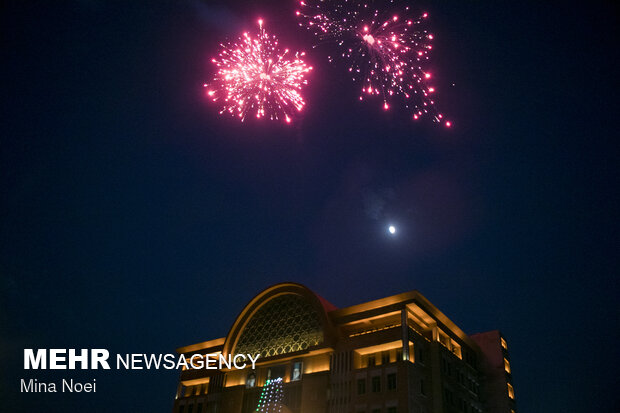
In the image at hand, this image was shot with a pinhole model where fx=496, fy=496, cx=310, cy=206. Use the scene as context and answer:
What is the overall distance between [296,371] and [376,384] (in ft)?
28.7

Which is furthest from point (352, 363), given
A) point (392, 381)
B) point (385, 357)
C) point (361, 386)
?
point (392, 381)

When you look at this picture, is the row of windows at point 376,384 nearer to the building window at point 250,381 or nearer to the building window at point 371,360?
the building window at point 371,360

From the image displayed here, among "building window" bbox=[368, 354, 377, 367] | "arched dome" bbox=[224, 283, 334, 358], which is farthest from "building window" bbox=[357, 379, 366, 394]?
"arched dome" bbox=[224, 283, 334, 358]

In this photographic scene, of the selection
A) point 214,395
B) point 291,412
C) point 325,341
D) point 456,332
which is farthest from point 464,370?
point 214,395

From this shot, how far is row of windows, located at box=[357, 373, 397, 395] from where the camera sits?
39719mm

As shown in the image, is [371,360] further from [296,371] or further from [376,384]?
[296,371]

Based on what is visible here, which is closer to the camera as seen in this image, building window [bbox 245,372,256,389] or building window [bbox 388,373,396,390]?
building window [bbox 388,373,396,390]

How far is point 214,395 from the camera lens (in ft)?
167

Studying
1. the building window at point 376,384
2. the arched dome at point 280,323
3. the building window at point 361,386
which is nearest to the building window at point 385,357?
Answer: the building window at point 376,384

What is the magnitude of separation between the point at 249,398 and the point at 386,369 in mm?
15226

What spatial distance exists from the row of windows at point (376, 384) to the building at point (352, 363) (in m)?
0.08

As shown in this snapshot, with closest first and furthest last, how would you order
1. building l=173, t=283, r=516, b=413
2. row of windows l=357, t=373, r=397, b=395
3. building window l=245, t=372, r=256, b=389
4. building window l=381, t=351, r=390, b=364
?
row of windows l=357, t=373, r=397, b=395
building l=173, t=283, r=516, b=413
building window l=381, t=351, r=390, b=364
building window l=245, t=372, r=256, b=389

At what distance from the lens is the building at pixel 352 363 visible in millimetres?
40844

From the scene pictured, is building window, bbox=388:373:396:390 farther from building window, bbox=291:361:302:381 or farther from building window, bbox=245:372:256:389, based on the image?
building window, bbox=245:372:256:389
